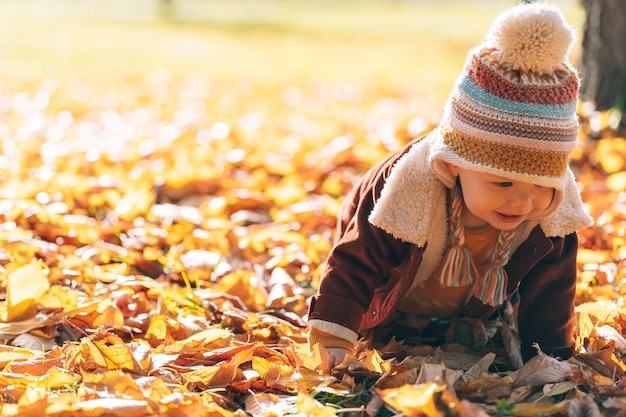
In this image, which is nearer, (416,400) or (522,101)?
(416,400)

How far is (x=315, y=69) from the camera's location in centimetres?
1091

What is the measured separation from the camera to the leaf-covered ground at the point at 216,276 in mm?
2076

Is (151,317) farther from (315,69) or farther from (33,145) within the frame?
(315,69)

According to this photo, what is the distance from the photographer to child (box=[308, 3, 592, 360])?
2.12m

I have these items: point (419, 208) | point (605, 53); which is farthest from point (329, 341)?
point (605, 53)

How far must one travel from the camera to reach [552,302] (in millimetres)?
2469

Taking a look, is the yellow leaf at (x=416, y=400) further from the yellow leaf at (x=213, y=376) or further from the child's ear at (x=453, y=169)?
the child's ear at (x=453, y=169)

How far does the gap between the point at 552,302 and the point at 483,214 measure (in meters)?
0.39

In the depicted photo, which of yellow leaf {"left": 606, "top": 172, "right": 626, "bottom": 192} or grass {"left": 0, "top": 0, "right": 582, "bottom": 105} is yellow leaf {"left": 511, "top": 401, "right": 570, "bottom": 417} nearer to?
yellow leaf {"left": 606, "top": 172, "right": 626, "bottom": 192}

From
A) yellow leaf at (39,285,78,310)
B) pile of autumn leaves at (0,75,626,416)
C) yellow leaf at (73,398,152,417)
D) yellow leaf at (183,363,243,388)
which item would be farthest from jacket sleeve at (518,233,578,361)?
yellow leaf at (39,285,78,310)

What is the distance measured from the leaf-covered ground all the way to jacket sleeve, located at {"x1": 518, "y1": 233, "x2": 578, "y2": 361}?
8 cm

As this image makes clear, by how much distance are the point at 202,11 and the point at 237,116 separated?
15102 millimetres

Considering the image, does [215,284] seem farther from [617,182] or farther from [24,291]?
[617,182]

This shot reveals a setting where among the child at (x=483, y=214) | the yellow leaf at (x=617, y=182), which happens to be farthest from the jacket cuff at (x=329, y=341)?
the yellow leaf at (x=617, y=182)
